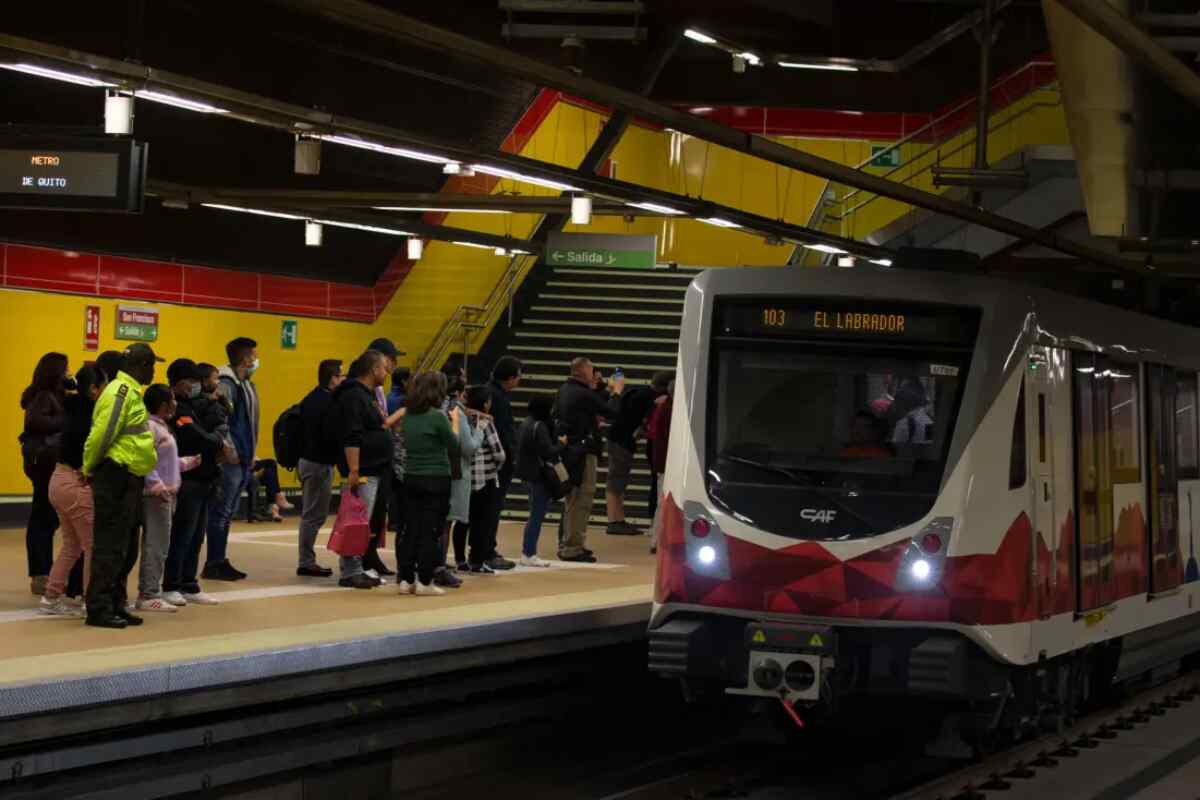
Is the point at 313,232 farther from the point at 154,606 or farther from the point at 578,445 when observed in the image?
the point at 154,606

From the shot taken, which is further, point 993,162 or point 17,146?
point 993,162

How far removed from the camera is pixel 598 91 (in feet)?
40.9

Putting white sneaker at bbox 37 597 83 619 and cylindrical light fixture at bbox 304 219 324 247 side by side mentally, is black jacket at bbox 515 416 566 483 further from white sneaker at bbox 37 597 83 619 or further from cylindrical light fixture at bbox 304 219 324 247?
cylindrical light fixture at bbox 304 219 324 247

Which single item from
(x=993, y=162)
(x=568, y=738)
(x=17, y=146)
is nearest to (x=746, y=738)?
(x=568, y=738)

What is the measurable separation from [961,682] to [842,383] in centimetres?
175

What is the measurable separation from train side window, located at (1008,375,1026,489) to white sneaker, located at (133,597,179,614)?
5300 mm

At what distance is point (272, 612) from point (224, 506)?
2.21 meters

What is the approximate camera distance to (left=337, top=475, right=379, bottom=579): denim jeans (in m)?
14.1

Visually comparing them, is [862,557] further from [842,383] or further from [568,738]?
[568,738]

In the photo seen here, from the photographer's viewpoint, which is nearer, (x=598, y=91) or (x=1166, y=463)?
(x=598, y=91)

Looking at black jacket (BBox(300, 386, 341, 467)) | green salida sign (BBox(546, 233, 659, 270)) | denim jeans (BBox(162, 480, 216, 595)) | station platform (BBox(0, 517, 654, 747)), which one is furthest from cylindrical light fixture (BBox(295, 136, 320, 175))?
green salida sign (BBox(546, 233, 659, 270))

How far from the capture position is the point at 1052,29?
14.0m

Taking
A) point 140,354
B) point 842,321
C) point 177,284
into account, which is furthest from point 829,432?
point 177,284

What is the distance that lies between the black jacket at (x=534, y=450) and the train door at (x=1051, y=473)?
6207 millimetres
